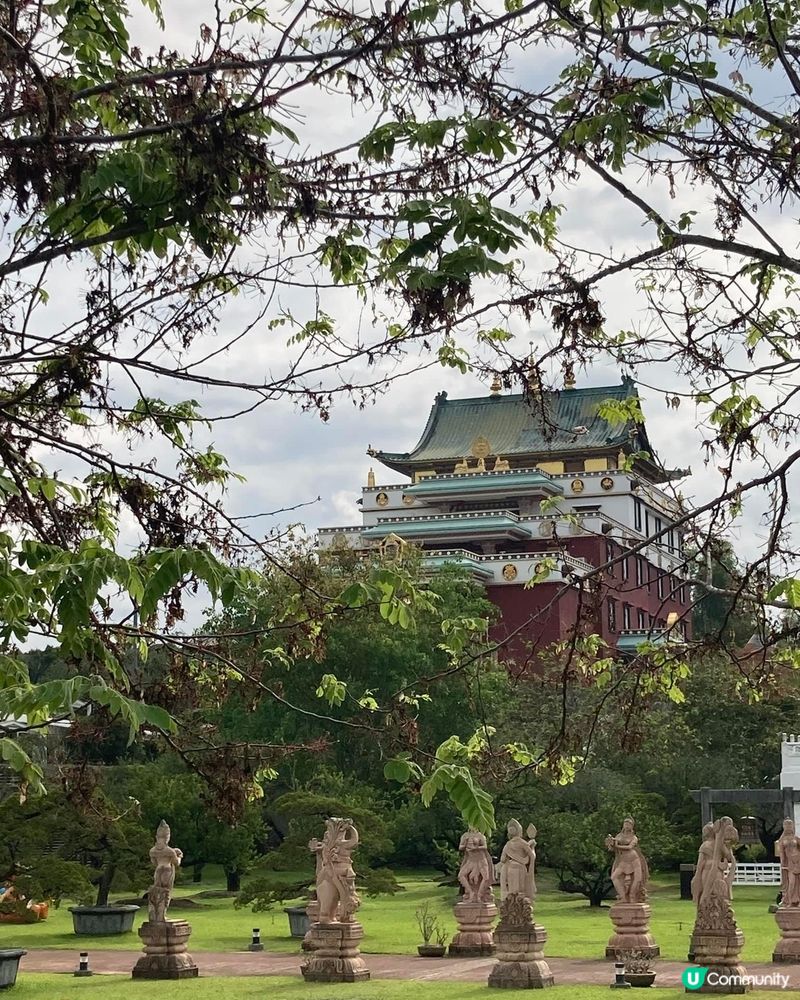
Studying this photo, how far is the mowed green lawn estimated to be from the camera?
1789cm

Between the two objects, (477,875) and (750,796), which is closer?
(477,875)

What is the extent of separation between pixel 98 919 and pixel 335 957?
6717 mm

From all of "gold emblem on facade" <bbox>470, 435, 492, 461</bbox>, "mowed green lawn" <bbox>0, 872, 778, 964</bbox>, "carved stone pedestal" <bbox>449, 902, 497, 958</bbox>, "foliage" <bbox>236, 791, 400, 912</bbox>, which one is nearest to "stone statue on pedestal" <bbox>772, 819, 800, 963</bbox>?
"mowed green lawn" <bbox>0, 872, 778, 964</bbox>

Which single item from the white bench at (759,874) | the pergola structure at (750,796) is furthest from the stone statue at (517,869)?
the white bench at (759,874)

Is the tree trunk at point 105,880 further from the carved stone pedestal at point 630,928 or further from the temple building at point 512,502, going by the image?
the temple building at point 512,502

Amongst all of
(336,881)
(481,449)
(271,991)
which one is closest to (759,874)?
(336,881)

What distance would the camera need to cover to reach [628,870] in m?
16.1

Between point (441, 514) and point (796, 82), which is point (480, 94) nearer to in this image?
point (796, 82)

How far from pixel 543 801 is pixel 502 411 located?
24499mm

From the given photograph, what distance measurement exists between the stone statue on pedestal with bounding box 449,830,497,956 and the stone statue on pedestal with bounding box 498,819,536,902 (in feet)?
6.17

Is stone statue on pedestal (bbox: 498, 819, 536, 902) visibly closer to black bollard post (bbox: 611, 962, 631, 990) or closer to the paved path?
the paved path

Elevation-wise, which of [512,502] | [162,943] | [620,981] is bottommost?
[620,981]

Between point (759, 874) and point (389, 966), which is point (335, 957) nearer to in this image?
point (389, 966)

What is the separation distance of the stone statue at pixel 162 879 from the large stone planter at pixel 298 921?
3.31m
